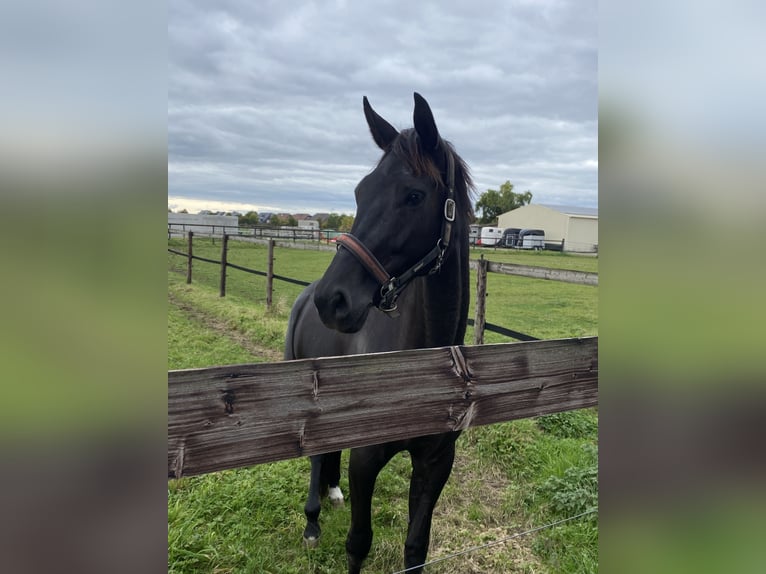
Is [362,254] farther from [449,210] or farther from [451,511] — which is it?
[451,511]

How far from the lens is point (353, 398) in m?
1.27

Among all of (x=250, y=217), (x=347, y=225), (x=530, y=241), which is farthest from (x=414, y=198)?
(x=250, y=217)

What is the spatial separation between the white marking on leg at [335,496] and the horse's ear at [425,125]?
2631 millimetres

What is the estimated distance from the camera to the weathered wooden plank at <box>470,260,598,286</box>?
5.84 m

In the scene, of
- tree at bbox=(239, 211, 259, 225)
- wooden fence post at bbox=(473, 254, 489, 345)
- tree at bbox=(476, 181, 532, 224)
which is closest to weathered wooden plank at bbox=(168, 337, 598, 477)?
wooden fence post at bbox=(473, 254, 489, 345)

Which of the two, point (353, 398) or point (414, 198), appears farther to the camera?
point (414, 198)

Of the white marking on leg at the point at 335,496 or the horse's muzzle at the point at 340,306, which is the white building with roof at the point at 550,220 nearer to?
the white marking on leg at the point at 335,496

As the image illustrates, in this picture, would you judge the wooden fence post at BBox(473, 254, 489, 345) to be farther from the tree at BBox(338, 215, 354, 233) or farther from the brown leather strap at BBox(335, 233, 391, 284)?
the brown leather strap at BBox(335, 233, 391, 284)

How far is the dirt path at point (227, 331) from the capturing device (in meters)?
7.13

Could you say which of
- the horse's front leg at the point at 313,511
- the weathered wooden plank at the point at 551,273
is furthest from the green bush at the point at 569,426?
the horse's front leg at the point at 313,511

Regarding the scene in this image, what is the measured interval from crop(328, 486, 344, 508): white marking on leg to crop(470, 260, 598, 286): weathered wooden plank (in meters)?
3.72

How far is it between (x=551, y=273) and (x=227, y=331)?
223 inches
